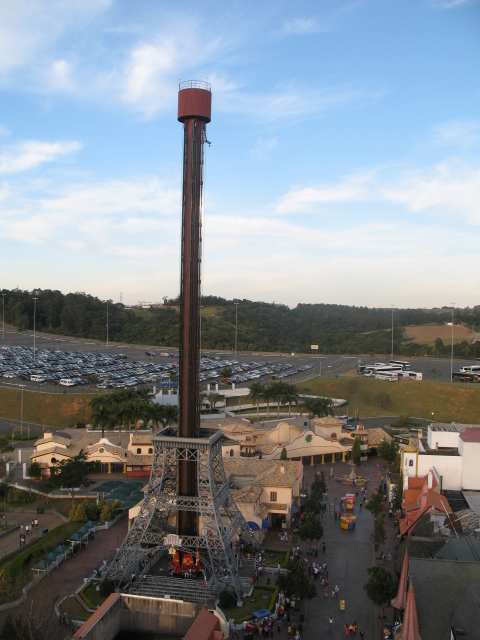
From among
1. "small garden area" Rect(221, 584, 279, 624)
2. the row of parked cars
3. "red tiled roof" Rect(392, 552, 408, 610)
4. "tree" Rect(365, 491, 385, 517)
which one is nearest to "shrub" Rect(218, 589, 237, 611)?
"small garden area" Rect(221, 584, 279, 624)

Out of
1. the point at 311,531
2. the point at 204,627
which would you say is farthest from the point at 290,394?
the point at 204,627

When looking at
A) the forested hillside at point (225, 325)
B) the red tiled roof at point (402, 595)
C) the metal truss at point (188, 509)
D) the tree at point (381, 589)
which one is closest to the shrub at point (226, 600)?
the metal truss at point (188, 509)

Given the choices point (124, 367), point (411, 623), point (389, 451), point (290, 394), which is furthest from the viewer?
point (124, 367)

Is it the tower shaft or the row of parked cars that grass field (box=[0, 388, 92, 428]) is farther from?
the tower shaft

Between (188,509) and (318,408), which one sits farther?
(318,408)

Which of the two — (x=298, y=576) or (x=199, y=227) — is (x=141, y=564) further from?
(x=199, y=227)

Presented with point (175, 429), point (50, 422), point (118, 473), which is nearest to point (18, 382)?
point (50, 422)

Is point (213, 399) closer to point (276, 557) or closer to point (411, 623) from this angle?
point (276, 557)
